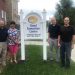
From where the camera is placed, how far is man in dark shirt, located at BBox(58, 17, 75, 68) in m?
13.5

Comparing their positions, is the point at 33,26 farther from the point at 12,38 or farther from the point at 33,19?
the point at 12,38

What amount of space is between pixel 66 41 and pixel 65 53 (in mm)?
449

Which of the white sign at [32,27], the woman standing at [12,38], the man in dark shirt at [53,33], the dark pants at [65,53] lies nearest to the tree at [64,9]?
the white sign at [32,27]

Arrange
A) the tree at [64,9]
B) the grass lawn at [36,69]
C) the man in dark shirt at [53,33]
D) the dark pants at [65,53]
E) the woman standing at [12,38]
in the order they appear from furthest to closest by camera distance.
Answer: the tree at [64,9] < the man in dark shirt at [53,33] < the woman standing at [12,38] < the dark pants at [65,53] < the grass lawn at [36,69]

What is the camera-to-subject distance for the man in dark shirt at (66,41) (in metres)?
13.5

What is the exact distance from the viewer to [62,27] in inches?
536

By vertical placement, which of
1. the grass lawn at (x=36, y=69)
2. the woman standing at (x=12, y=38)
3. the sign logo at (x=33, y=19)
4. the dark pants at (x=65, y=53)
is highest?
the sign logo at (x=33, y=19)

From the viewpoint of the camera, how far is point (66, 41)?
1355 cm

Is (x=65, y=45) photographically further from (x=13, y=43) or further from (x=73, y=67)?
(x=13, y=43)

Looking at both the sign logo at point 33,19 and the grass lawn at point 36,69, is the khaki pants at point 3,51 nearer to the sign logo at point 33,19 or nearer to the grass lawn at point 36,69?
the grass lawn at point 36,69

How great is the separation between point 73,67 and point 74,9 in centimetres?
4999

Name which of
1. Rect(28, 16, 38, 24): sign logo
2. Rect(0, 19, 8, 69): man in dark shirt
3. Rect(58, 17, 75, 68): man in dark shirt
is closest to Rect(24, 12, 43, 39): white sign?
Rect(28, 16, 38, 24): sign logo

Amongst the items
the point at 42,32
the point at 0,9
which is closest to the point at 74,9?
the point at 0,9

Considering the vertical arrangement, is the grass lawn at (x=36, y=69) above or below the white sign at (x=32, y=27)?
below
